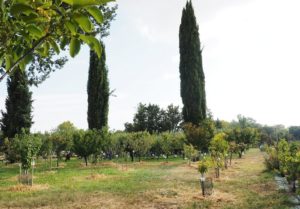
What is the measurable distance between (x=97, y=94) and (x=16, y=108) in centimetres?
723

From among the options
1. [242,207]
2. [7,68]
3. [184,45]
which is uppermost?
[184,45]

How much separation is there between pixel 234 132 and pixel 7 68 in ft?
113

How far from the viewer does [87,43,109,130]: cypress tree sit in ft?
110

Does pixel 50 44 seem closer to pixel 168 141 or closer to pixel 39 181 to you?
pixel 39 181

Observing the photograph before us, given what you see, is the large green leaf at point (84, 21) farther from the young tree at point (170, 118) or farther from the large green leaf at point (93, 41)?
the young tree at point (170, 118)

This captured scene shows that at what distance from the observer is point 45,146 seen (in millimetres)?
26500

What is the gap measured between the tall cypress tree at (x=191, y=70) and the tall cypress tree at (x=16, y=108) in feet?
45.4

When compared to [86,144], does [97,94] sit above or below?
above

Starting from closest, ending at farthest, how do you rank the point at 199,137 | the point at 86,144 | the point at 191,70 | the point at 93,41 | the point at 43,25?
the point at 93,41
the point at 43,25
the point at 86,144
the point at 199,137
the point at 191,70

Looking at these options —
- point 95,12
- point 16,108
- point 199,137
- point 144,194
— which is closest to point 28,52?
point 95,12

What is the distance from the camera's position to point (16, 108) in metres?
30.7

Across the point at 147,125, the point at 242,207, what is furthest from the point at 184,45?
the point at 242,207

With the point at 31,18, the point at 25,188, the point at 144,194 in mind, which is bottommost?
the point at 144,194

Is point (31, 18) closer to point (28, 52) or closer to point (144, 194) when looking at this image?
point (28, 52)
